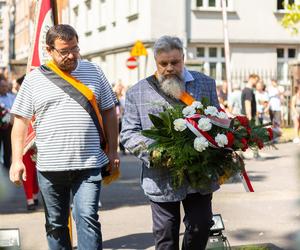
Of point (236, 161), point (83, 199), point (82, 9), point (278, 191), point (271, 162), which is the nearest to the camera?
point (236, 161)

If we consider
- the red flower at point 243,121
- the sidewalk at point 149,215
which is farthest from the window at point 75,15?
the red flower at point 243,121

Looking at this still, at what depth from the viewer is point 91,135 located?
482cm

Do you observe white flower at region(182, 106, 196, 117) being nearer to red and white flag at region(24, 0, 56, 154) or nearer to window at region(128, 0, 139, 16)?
red and white flag at region(24, 0, 56, 154)

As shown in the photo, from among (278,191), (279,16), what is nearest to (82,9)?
(279,16)

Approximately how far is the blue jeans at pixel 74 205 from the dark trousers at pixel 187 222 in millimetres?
413

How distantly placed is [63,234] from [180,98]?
1.24 meters

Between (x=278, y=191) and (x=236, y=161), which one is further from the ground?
(x=236, y=161)

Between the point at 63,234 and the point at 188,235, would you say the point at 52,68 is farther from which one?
the point at 188,235

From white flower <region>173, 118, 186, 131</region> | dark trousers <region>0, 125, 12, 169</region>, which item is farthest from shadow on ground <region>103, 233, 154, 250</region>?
dark trousers <region>0, 125, 12, 169</region>

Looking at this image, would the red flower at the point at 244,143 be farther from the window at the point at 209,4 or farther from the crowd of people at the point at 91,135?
the window at the point at 209,4

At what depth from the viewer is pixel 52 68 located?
4.91 metres

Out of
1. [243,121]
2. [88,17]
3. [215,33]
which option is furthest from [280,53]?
[243,121]

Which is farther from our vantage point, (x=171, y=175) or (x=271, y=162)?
(x=271, y=162)

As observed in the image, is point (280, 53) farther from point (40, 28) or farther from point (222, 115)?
point (222, 115)
